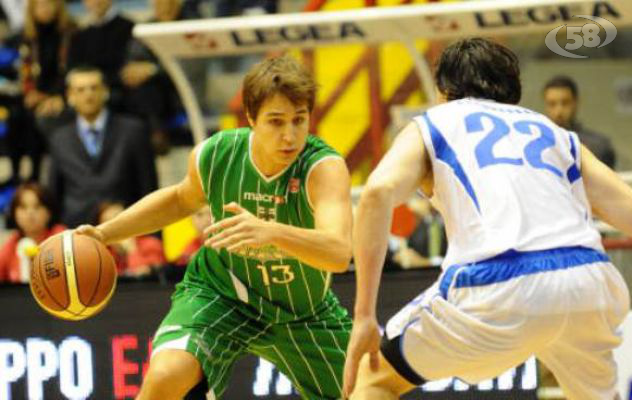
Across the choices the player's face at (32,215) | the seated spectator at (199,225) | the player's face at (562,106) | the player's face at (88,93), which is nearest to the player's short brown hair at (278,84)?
the seated spectator at (199,225)

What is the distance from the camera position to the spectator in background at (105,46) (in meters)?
11.6

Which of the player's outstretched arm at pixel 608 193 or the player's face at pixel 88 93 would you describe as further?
the player's face at pixel 88 93

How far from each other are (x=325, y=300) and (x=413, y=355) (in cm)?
152

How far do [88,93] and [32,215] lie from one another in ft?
4.30

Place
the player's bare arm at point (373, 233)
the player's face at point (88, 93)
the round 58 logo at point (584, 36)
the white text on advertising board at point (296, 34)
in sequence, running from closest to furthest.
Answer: the player's bare arm at point (373, 233), the round 58 logo at point (584, 36), the white text on advertising board at point (296, 34), the player's face at point (88, 93)

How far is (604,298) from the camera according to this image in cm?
499

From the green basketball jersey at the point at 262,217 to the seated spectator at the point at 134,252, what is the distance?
8.54 ft

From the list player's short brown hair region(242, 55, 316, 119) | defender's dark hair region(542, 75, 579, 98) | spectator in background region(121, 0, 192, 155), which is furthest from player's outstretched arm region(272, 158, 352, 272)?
spectator in background region(121, 0, 192, 155)

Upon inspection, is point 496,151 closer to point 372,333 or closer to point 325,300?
point 372,333

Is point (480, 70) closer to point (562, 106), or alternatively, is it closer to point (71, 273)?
point (71, 273)

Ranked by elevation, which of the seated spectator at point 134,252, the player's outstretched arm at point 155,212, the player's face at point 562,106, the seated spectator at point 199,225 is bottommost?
the seated spectator at point 134,252

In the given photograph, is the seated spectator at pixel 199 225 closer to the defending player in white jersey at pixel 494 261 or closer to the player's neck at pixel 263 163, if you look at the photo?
the player's neck at pixel 263 163

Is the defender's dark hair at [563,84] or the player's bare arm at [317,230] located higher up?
the defender's dark hair at [563,84]

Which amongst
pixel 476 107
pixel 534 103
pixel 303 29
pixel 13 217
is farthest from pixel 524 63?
pixel 476 107
